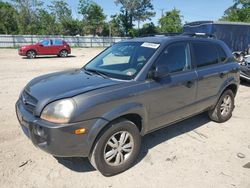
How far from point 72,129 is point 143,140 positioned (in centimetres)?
177

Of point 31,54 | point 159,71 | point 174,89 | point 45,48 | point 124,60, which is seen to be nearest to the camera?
point 159,71

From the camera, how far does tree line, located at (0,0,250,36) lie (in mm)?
38531

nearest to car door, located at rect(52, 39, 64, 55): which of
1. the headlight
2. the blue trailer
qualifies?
the blue trailer

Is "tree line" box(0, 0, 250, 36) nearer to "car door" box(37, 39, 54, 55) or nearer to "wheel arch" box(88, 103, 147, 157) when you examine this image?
"car door" box(37, 39, 54, 55)

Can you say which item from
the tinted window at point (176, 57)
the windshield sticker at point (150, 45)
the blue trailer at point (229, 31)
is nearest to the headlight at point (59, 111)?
the tinted window at point (176, 57)

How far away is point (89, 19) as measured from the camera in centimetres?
4728

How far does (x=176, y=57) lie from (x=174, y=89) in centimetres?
55

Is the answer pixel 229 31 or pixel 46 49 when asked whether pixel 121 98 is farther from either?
pixel 46 49

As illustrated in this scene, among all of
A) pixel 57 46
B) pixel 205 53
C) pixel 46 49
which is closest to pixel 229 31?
pixel 57 46

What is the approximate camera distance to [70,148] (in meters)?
2.71

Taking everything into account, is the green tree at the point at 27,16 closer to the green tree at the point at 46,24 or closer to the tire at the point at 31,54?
the green tree at the point at 46,24

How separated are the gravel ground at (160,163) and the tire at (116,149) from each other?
0.13m

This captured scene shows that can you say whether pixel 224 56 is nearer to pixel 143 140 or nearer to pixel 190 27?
pixel 143 140

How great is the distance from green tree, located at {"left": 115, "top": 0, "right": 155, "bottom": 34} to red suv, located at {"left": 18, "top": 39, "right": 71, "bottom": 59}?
3522 centimetres
